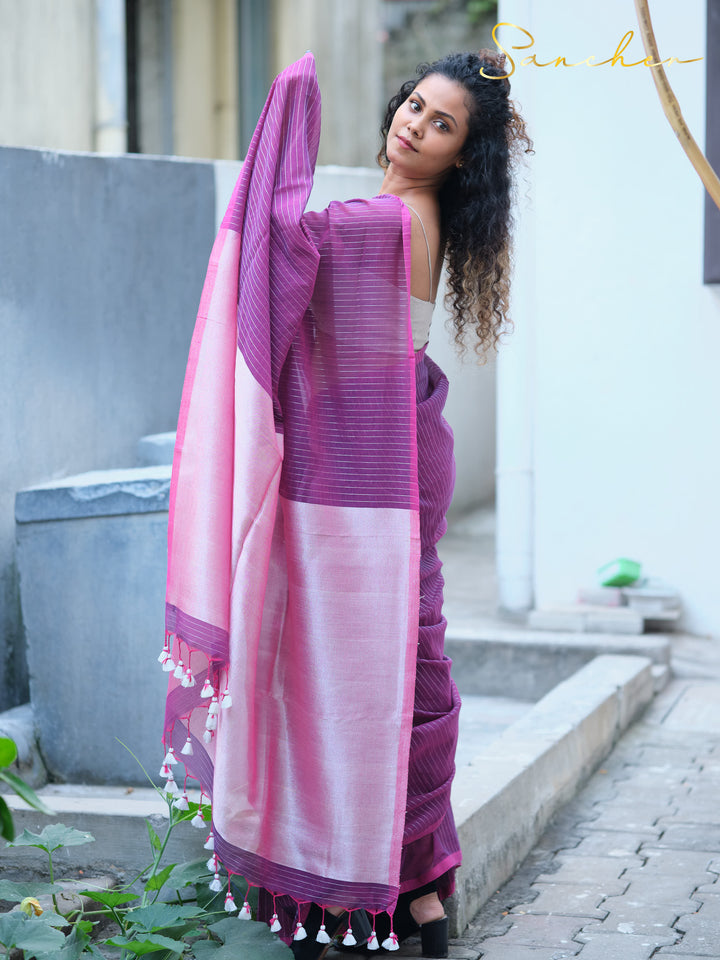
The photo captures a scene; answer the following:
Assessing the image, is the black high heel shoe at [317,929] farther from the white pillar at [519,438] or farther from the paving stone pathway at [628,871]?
the white pillar at [519,438]

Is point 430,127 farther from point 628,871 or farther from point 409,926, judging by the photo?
point 628,871

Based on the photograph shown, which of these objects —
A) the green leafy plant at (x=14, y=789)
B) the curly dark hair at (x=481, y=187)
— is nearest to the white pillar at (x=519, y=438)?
the curly dark hair at (x=481, y=187)

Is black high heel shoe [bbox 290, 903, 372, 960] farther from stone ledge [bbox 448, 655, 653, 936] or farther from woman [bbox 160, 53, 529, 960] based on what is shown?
stone ledge [bbox 448, 655, 653, 936]

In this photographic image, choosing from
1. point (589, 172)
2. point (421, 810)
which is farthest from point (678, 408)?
point (421, 810)

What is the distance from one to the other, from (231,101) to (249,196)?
268 inches

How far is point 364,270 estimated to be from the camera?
2.49 meters

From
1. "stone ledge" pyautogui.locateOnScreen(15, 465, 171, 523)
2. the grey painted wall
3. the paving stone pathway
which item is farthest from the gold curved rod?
the grey painted wall

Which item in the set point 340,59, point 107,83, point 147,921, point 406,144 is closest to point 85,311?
point 406,144

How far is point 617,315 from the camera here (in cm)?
610

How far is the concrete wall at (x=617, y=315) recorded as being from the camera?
5957mm

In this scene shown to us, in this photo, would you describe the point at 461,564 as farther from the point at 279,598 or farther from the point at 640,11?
the point at 640,11

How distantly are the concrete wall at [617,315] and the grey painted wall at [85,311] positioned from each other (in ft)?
6.03

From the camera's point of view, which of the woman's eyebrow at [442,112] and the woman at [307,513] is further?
the woman's eyebrow at [442,112]

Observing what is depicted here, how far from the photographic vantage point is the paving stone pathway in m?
2.95
